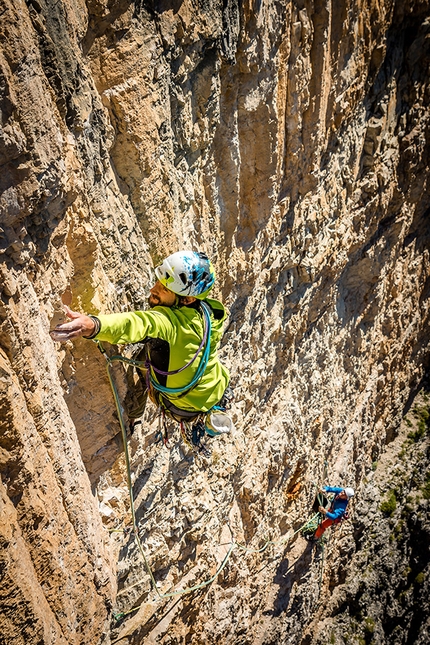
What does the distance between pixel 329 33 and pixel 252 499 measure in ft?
16.5

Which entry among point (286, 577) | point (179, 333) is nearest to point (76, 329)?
point (179, 333)

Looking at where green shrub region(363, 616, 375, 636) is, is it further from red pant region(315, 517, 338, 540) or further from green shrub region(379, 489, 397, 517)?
red pant region(315, 517, 338, 540)

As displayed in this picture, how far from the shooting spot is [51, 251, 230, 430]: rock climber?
3102 millimetres

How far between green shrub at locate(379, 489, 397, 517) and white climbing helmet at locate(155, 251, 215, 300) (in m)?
8.72

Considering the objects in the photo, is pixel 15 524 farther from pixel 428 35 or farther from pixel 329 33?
pixel 428 35

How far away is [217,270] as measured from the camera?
16.9 feet

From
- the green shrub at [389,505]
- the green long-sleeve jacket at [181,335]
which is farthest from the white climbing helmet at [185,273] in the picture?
the green shrub at [389,505]

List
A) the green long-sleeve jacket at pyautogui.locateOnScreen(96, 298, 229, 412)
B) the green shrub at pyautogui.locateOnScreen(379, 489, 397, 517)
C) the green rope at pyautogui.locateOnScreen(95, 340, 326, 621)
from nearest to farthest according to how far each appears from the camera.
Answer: the green long-sleeve jacket at pyautogui.locateOnScreen(96, 298, 229, 412)
the green rope at pyautogui.locateOnScreen(95, 340, 326, 621)
the green shrub at pyautogui.locateOnScreen(379, 489, 397, 517)

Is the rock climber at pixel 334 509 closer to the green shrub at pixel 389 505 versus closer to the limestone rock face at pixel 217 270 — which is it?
the limestone rock face at pixel 217 270

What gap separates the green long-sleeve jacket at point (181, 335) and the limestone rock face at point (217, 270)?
0.43m

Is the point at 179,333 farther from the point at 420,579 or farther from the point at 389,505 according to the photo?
the point at 420,579

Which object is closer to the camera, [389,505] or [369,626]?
[369,626]

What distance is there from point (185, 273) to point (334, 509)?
6209 millimetres

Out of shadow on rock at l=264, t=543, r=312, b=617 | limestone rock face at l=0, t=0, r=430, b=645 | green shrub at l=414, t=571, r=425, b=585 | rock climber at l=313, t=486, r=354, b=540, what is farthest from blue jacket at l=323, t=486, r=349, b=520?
green shrub at l=414, t=571, r=425, b=585
